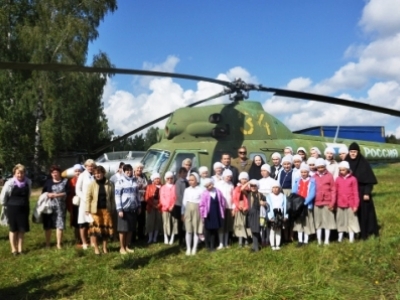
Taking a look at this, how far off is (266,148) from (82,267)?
4.72m

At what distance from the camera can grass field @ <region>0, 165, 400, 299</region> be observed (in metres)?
5.37

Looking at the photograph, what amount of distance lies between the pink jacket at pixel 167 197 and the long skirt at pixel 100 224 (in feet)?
3.72

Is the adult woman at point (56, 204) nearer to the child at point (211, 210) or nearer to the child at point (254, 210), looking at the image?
the child at point (211, 210)

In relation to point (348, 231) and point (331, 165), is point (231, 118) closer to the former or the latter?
point (331, 165)

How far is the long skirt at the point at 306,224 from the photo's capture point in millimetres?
7375

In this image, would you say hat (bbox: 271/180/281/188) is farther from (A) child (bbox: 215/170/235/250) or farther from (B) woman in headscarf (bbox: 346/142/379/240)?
(B) woman in headscarf (bbox: 346/142/379/240)

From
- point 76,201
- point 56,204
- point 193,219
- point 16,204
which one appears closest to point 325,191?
point 193,219

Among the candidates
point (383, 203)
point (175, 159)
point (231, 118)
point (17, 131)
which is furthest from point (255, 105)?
point (17, 131)

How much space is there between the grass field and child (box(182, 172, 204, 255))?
0.26 meters

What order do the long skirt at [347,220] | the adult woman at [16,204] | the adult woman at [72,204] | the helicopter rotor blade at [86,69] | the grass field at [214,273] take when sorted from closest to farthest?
1. the helicopter rotor blade at [86,69]
2. the grass field at [214,273]
3. the long skirt at [347,220]
4. the adult woman at [16,204]
5. the adult woman at [72,204]

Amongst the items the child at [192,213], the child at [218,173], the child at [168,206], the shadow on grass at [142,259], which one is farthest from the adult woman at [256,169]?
the shadow on grass at [142,259]

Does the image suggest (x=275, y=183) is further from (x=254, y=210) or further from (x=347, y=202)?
(x=347, y=202)

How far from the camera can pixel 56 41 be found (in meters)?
23.7

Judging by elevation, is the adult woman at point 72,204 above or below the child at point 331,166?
below
